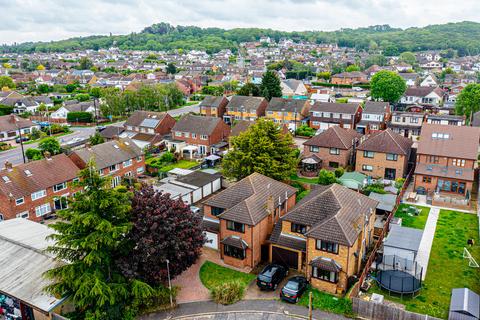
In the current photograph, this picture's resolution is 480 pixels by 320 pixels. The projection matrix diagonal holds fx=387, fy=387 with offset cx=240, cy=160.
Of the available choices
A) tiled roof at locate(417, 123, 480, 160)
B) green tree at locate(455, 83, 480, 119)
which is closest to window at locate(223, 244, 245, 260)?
tiled roof at locate(417, 123, 480, 160)

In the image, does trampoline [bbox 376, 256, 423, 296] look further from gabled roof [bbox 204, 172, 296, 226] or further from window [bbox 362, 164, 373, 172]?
window [bbox 362, 164, 373, 172]

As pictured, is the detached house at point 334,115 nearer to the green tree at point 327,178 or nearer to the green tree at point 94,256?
the green tree at point 327,178

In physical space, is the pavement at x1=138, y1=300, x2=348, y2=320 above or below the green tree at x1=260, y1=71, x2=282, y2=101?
below

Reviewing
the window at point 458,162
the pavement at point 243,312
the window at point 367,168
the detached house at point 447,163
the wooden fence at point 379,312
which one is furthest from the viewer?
the window at point 367,168

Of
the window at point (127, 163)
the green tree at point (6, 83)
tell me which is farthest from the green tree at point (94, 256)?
the green tree at point (6, 83)

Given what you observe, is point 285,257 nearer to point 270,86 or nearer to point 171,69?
point 270,86

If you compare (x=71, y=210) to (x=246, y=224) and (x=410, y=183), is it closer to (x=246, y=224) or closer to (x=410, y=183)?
(x=246, y=224)
